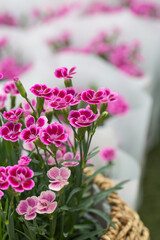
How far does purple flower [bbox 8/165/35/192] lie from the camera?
0.36 meters

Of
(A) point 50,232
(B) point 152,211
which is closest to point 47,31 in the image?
(B) point 152,211

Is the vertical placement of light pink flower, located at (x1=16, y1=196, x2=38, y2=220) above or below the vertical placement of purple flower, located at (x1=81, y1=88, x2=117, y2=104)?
below

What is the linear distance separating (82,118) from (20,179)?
0.32 feet

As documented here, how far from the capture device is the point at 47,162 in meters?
0.47

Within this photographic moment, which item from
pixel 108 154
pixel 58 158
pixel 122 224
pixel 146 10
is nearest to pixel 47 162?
pixel 58 158

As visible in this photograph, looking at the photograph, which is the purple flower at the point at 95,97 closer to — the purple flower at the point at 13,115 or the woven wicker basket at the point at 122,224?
the purple flower at the point at 13,115

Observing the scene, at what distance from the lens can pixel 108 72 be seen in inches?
43.9

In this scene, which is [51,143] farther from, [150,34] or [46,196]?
[150,34]

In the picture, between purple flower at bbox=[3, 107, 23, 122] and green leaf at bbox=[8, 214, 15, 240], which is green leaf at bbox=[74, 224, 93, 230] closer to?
green leaf at bbox=[8, 214, 15, 240]

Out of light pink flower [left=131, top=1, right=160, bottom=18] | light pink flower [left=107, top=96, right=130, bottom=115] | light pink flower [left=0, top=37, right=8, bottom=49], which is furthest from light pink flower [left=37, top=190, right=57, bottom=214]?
light pink flower [left=131, top=1, right=160, bottom=18]

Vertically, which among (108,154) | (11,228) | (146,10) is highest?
(146,10)

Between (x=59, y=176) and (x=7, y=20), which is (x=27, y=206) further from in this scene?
(x=7, y=20)

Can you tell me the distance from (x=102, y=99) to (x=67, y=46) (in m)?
1.11

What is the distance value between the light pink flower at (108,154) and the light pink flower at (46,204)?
0.42 metres
